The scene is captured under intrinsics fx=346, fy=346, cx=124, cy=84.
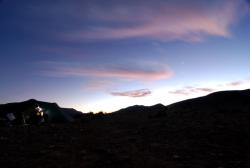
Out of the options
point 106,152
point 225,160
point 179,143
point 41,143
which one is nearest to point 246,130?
point 179,143

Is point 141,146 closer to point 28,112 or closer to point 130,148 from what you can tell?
point 130,148

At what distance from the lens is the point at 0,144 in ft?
44.4

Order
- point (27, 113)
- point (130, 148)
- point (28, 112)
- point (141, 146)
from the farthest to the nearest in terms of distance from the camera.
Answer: point (28, 112), point (27, 113), point (141, 146), point (130, 148)

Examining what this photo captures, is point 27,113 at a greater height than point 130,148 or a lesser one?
greater

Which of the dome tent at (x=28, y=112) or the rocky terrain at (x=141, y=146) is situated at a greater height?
the dome tent at (x=28, y=112)

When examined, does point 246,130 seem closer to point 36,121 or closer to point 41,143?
point 41,143

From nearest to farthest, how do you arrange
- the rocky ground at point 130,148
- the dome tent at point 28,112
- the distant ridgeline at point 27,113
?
1. the rocky ground at point 130,148
2. the distant ridgeline at point 27,113
3. the dome tent at point 28,112

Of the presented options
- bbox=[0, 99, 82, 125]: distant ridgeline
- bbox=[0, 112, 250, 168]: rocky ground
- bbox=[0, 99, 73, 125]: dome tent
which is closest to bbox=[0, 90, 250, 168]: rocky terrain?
bbox=[0, 112, 250, 168]: rocky ground

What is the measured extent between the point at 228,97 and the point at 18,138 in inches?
826

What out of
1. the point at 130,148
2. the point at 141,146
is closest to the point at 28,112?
the point at 141,146

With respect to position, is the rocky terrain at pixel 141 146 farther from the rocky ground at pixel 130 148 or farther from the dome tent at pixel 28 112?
the dome tent at pixel 28 112

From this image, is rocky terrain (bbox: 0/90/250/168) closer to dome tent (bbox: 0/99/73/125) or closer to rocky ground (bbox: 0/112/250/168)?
rocky ground (bbox: 0/112/250/168)

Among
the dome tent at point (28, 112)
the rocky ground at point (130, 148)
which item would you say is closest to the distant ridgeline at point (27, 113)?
the dome tent at point (28, 112)

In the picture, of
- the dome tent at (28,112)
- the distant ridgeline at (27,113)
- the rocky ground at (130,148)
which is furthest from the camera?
the dome tent at (28,112)
